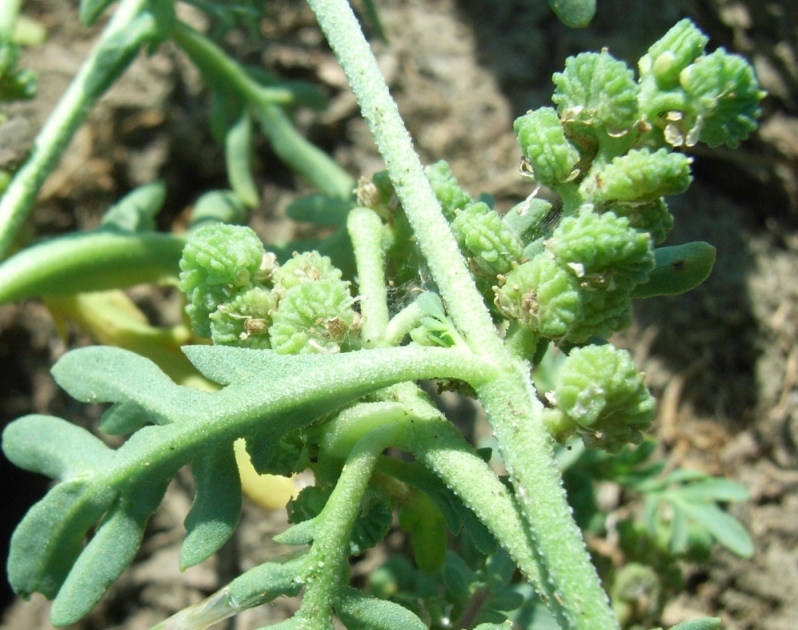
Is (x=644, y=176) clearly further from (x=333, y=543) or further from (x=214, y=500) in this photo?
(x=214, y=500)

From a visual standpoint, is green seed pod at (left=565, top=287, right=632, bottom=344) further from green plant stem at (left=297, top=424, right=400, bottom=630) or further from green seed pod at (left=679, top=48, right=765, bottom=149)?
green plant stem at (left=297, top=424, right=400, bottom=630)

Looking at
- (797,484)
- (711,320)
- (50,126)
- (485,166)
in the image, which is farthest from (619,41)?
(50,126)

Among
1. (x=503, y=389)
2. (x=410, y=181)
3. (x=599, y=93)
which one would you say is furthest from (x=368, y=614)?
(x=599, y=93)

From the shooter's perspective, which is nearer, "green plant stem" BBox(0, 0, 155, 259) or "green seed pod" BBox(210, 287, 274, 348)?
"green seed pod" BBox(210, 287, 274, 348)

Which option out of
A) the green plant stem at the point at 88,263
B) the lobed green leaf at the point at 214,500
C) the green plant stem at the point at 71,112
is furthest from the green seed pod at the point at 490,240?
the green plant stem at the point at 71,112

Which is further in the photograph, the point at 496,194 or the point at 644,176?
the point at 496,194

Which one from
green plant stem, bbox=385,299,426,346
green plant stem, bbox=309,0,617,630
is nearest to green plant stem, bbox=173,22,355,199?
green plant stem, bbox=309,0,617,630
